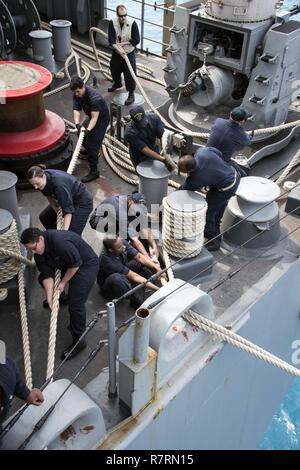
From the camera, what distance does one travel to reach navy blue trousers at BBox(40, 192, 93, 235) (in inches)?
164

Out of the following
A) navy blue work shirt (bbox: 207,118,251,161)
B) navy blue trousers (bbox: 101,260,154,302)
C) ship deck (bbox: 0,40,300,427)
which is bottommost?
ship deck (bbox: 0,40,300,427)

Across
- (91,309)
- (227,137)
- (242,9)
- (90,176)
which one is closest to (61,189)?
(91,309)

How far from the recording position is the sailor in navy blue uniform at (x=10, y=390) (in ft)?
8.29

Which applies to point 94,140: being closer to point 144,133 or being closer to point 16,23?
point 144,133

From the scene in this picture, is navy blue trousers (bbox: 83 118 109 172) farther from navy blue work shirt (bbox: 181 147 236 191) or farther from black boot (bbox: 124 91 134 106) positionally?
navy blue work shirt (bbox: 181 147 236 191)

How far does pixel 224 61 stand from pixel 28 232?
3.24 m

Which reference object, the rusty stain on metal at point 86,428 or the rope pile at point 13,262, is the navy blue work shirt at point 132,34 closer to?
the rope pile at point 13,262

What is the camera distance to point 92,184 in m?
5.52

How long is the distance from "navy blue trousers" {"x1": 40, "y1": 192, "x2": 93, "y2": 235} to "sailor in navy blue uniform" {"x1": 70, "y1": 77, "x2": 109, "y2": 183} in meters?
1.19

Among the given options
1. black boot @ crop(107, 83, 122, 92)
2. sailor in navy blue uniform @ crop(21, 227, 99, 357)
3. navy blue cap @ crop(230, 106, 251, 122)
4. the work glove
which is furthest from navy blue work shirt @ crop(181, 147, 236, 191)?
black boot @ crop(107, 83, 122, 92)

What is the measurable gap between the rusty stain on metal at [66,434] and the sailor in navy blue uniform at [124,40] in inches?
175

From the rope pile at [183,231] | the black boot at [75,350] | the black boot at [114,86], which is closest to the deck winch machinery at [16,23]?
the black boot at [114,86]

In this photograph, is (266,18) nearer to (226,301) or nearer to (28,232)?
(226,301)

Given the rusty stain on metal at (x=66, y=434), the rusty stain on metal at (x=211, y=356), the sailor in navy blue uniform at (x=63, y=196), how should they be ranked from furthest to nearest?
the sailor in navy blue uniform at (x=63, y=196), the rusty stain on metal at (x=211, y=356), the rusty stain on metal at (x=66, y=434)
